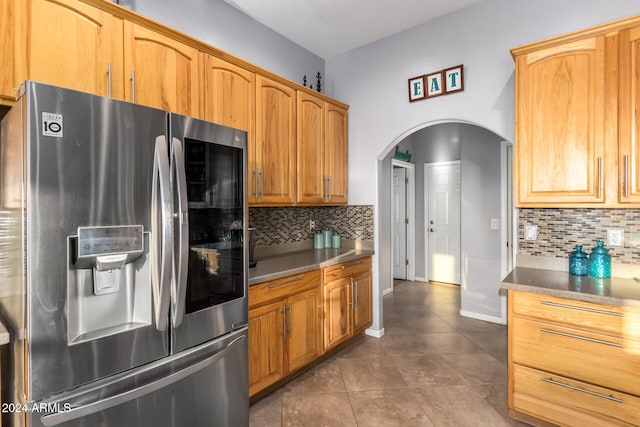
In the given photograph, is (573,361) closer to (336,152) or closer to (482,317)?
(482,317)

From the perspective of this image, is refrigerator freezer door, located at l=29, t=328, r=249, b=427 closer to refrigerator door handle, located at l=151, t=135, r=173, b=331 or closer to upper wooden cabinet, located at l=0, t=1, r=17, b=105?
refrigerator door handle, located at l=151, t=135, r=173, b=331

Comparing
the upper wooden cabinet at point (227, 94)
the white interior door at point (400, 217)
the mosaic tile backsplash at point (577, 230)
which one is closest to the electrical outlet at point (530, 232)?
the mosaic tile backsplash at point (577, 230)

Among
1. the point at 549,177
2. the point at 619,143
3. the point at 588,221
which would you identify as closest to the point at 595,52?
the point at 619,143

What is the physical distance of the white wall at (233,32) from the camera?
8.12 ft

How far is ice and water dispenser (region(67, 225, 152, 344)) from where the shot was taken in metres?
1.19

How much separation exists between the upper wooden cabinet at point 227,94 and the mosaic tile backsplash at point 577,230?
227cm

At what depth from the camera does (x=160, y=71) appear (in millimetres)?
2000

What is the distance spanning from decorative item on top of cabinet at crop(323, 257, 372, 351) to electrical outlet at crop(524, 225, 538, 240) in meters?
1.45

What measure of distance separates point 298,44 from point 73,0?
7.48ft

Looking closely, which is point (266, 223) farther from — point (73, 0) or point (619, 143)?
point (619, 143)

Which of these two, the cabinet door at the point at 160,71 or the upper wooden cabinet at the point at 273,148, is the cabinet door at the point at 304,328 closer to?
the upper wooden cabinet at the point at 273,148

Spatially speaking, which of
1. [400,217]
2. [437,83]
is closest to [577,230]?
[437,83]

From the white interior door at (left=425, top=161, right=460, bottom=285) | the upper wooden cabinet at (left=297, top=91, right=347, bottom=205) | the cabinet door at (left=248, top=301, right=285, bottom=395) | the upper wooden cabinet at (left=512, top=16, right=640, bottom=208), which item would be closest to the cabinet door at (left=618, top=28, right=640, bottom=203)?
the upper wooden cabinet at (left=512, top=16, right=640, bottom=208)

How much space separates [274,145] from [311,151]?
1.64 feet
